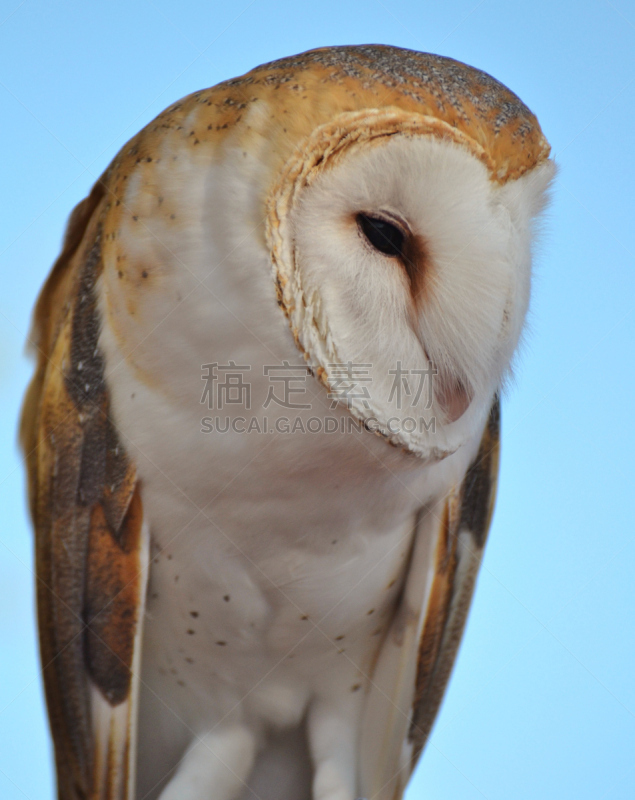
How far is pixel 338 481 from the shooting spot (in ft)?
3.98

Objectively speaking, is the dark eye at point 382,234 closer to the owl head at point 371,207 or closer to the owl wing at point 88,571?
the owl head at point 371,207

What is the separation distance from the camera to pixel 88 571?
47.2 inches

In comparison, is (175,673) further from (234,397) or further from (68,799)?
(234,397)

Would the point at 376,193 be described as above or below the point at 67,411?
above

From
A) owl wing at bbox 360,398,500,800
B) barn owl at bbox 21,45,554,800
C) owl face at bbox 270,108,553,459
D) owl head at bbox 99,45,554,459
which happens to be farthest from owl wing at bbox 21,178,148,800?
owl wing at bbox 360,398,500,800

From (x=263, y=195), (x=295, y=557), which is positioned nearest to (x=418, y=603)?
(x=295, y=557)

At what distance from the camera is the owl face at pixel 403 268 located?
1.07m

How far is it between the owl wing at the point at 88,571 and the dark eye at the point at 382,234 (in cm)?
40

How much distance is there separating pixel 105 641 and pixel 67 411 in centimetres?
33

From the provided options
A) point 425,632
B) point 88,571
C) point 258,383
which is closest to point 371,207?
point 258,383

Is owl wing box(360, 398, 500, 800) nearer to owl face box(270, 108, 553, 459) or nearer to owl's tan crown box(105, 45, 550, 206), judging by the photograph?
owl face box(270, 108, 553, 459)

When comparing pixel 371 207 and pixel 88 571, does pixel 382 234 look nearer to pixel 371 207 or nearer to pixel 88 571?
pixel 371 207

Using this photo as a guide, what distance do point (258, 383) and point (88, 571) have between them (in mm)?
365

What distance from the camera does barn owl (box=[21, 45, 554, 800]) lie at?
3.54ft
